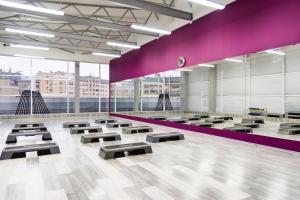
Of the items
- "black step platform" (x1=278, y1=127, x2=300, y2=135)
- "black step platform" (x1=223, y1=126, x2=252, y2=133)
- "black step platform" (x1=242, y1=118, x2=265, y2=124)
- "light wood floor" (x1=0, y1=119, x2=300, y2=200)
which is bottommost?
"light wood floor" (x1=0, y1=119, x2=300, y2=200)

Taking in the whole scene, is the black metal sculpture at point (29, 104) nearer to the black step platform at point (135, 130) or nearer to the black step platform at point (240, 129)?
the black step platform at point (135, 130)

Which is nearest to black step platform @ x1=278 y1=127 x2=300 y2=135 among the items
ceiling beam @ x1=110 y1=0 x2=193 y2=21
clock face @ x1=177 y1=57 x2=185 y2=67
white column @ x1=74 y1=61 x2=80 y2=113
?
clock face @ x1=177 y1=57 x2=185 y2=67

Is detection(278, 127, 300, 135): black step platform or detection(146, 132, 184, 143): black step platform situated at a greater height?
detection(278, 127, 300, 135): black step platform

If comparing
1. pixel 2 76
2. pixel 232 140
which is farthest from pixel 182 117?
pixel 2 76

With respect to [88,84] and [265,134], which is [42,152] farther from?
[88,84]

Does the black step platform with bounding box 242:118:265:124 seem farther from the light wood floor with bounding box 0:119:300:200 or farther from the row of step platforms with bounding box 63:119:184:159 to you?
the row of step platforms with bounding box 63:119:184:159

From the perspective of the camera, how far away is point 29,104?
37.0ft

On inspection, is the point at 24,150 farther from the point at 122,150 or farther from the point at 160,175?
the point at 160,175

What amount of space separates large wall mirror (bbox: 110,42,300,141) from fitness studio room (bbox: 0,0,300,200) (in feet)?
0.09

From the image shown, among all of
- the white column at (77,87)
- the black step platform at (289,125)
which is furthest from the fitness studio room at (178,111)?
the white column at (77,87)

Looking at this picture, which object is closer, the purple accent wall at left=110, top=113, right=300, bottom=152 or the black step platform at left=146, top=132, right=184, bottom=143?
the purple accent wall at left=110, top=113, right=300, bottom=152

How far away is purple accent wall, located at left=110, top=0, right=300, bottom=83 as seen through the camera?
4.34 meters

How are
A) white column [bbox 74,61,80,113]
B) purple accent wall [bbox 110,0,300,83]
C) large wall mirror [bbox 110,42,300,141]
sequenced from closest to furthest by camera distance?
purple accent wall [bbox 110,0,300,83]
large wall mirror [bbox 110,42,300,141]
white column [bbox 74,61,80,113]

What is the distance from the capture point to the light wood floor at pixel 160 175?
8.02 feet
